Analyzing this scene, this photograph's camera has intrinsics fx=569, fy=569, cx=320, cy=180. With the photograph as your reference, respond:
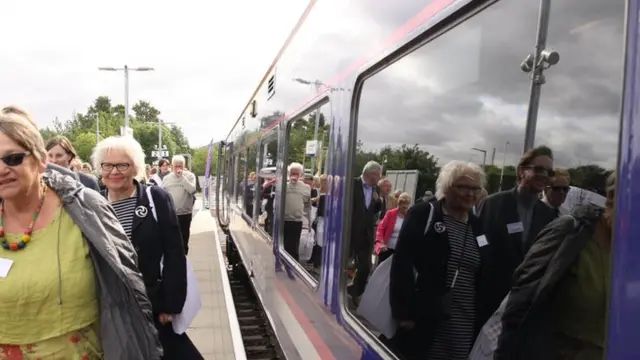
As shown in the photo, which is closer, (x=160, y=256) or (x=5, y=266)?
(x=5, y=266)

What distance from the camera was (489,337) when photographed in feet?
5.21

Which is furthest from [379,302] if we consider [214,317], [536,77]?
[214,317]

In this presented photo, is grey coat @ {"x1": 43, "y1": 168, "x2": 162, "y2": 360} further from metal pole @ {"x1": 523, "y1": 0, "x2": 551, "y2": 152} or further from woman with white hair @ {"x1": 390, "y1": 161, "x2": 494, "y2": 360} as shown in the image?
metal pole @ {"x1": 523, "y1": 0, "x2": 551, "y2": 152}

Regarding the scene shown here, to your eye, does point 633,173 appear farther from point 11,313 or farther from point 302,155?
point 302,155

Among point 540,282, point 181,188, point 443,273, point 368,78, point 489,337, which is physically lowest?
point 181,188

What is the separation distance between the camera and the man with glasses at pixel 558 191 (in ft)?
4.20

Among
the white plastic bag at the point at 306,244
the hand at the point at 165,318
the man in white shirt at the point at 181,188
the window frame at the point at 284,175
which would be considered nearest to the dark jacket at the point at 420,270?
the white plastic bag at the point at 306,244

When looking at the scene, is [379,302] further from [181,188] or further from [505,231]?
[181,188]

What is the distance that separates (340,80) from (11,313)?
5.85 feet

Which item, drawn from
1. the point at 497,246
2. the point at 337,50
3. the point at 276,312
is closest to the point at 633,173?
the point at 497,246

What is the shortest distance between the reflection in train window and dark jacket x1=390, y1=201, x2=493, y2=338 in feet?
0.30

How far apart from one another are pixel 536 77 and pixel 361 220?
1276 millimetres

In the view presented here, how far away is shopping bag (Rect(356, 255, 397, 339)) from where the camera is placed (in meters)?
2.19

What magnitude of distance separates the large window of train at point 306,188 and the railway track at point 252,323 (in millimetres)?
1841
